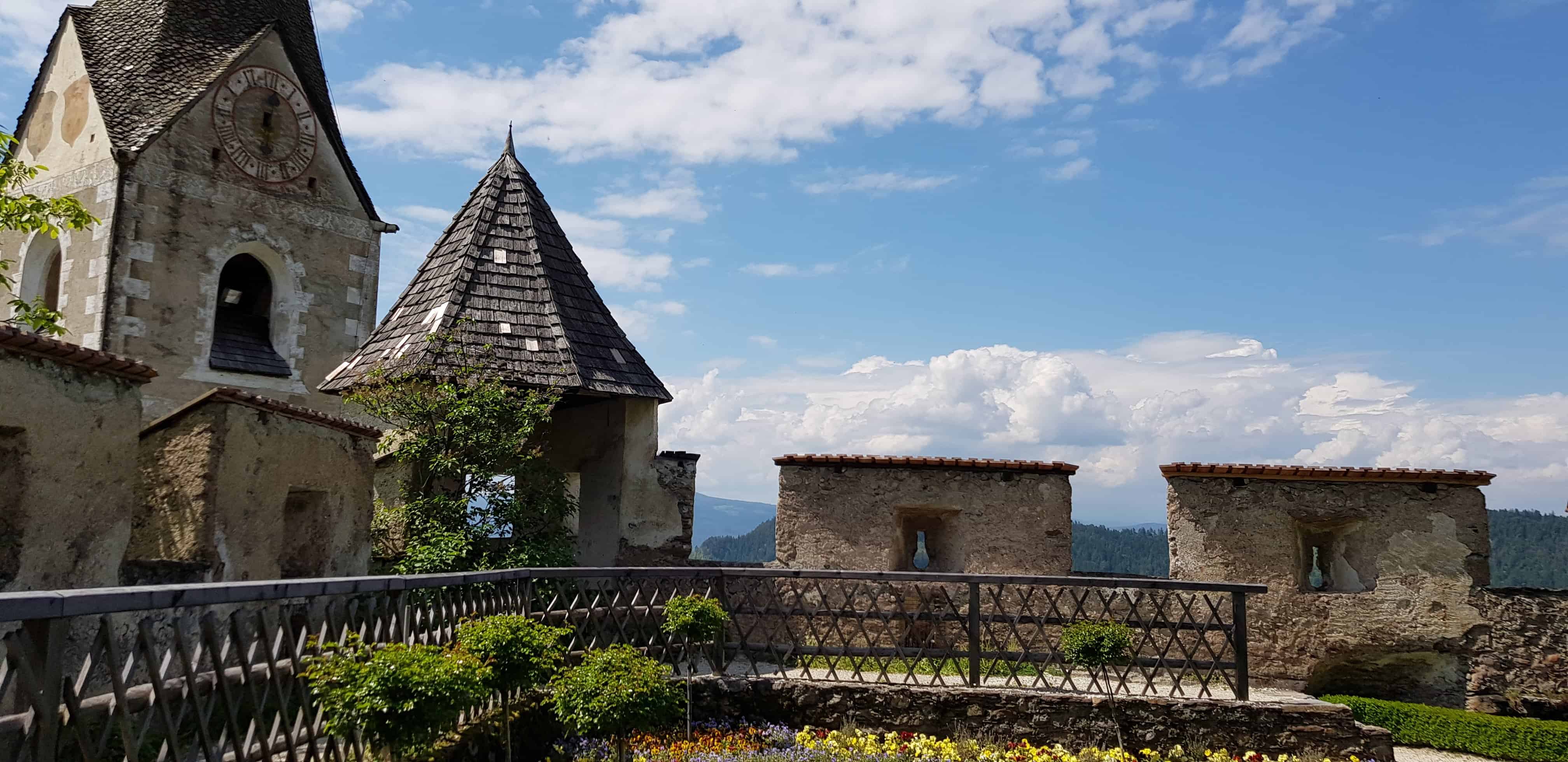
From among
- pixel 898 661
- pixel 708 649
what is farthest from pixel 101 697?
pixel 898 661

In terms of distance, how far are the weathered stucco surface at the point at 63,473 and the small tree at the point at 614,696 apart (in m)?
4.25

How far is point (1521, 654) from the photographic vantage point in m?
13.8

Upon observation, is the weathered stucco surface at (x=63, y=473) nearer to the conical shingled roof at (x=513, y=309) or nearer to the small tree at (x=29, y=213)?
the small tree at (x=29, y=213)

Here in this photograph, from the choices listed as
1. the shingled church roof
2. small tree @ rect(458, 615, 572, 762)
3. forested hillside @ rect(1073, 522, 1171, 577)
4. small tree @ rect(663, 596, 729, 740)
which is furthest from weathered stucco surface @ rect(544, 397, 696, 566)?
forested hillside @ rect(1073, 522, 1171, 577)

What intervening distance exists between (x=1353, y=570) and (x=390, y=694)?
1338cm

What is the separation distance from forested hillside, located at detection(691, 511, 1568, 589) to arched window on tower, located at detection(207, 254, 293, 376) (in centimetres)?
4290

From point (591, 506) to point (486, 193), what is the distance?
219 inches

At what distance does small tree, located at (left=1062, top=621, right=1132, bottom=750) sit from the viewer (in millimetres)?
10664

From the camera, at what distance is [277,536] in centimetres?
1088

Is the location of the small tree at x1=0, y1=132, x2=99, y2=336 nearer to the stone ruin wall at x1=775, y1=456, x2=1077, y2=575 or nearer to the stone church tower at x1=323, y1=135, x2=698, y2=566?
the stone church tower at x1=323, y1=135, x2=698, y2=566

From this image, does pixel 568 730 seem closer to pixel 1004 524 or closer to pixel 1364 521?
pixel 1004 524

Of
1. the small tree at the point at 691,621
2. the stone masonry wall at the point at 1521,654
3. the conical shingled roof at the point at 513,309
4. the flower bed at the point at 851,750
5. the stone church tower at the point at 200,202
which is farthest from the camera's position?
the stone church tower at the point at 200,202

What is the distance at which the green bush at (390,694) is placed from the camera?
6113mm

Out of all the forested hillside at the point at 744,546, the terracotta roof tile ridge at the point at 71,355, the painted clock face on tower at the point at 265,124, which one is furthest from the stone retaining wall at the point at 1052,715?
the forested hillside at the point at 744,546
